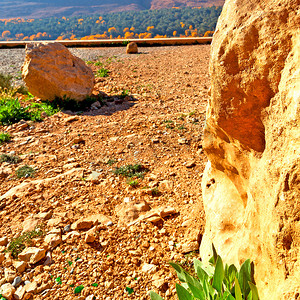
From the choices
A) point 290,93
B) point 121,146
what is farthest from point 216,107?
point 121,146

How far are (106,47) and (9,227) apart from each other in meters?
11.1

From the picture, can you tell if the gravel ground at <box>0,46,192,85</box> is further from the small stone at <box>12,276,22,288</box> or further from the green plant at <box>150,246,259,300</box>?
the green plant at <box>150,246,259,300</box>

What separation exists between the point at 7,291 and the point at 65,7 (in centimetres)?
7706

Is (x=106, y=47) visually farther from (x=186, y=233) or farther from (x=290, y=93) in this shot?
(x=290, y=93)

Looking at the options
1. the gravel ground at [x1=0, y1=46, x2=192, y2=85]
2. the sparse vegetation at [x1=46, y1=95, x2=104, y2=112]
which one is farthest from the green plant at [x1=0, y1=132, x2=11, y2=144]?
the gravel ground at [x1=0, y1=46, x2=192, y2=85]

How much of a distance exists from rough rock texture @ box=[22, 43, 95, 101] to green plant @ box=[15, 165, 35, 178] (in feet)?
8.68

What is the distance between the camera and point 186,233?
2.56 m

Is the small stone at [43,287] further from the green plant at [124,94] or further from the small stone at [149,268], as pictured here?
the green plant at [124,94]

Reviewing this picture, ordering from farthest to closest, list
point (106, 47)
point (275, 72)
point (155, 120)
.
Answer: point (106, 47), point (155, 120), point (275, 72)

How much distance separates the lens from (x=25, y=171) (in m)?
3.76

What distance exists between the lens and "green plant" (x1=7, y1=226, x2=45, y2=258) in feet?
8.27

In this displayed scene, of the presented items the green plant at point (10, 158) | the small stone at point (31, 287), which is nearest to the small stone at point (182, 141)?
the green plant at point (10, 158)

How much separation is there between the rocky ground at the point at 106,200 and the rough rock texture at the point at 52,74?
78 centimetres

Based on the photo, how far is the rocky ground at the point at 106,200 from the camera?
7.40ft
